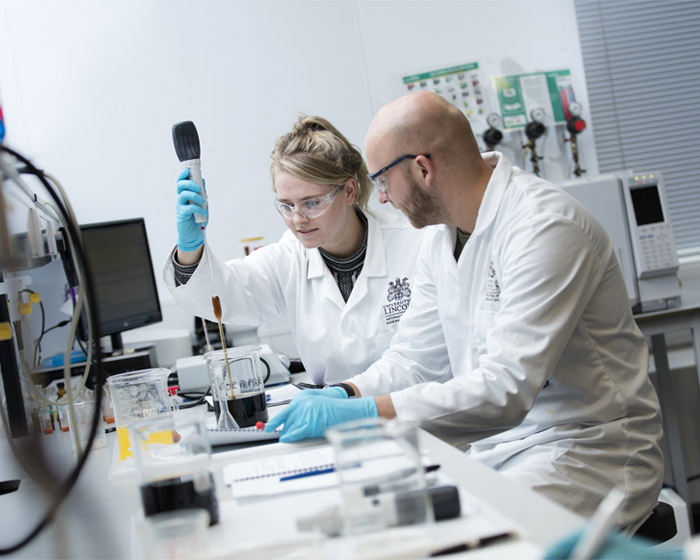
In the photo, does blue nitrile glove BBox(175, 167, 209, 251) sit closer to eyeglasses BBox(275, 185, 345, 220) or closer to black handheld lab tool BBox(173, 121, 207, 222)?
black handheld lab tool BBox(173, 121, 207, 222)

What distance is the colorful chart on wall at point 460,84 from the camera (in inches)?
134

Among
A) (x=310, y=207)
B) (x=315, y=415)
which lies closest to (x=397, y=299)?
(x=310, y=207)

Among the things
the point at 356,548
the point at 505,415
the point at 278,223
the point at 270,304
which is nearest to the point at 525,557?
the point at 356,548

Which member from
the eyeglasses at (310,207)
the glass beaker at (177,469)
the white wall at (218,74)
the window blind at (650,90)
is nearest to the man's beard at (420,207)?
the eyeglasses at (310,207)

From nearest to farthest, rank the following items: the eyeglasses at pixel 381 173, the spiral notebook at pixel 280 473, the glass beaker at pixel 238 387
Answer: the spiral notebook at pixel 280 473 < the glass beaker at pixel 238 387 < the eyeglasses at pixel 381 173

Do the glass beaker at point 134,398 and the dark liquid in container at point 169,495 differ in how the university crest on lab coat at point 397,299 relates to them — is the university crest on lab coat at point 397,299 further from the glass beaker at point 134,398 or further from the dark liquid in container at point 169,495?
the dark liquid in container at point 169,495

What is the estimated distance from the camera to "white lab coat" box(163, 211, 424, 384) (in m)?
2.11

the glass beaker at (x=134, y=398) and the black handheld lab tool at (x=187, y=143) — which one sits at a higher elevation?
the black handheld lab tool at (x=187, y=143)

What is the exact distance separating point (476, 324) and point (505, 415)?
0.30 m

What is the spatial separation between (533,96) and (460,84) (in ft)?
1.14

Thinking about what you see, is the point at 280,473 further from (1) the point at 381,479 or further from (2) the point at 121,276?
(2) the point at 121,276

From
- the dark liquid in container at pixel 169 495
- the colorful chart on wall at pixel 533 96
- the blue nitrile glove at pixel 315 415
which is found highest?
the colorful chart on wall at pixel 533 96

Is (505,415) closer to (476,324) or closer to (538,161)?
(476,324)

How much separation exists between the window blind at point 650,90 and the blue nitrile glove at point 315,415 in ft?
8.36
